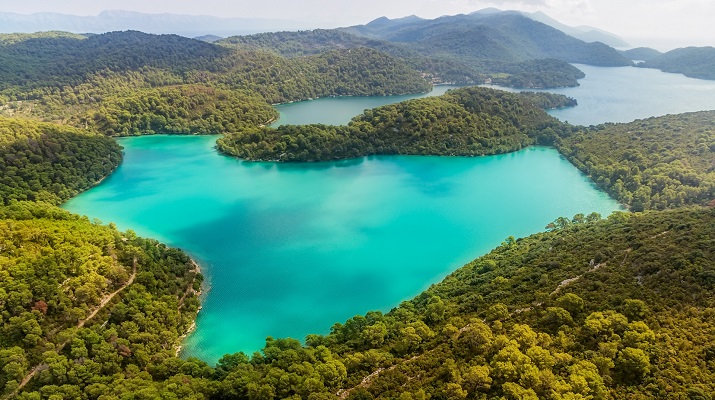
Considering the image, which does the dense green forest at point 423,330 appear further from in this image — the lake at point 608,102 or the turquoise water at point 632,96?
the turquoise water at point 632,96

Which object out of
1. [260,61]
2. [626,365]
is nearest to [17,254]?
[626,365]

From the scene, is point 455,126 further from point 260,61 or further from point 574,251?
point 260,61

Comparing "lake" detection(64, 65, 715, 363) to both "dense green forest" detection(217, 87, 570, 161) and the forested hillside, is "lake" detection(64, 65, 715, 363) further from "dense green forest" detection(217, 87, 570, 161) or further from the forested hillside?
the forested hillside

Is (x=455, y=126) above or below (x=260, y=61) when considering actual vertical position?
below

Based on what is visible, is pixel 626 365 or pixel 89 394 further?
pixel 89 394

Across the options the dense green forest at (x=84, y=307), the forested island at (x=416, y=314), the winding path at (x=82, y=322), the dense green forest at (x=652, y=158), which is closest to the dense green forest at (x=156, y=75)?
the forested island at (x=416, y=314)

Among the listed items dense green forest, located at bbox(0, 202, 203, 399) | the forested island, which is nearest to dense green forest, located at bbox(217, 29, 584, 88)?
the forested island
